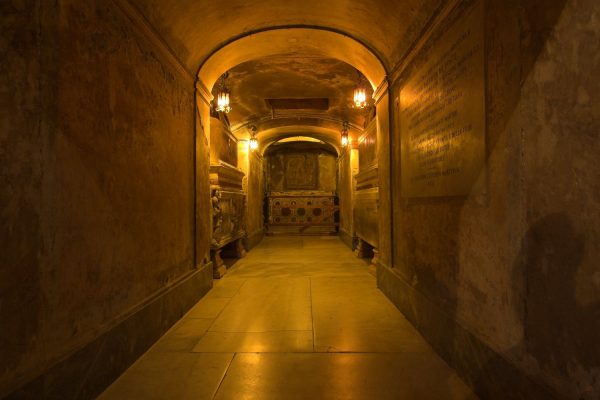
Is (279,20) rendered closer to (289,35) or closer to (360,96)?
(289,35)

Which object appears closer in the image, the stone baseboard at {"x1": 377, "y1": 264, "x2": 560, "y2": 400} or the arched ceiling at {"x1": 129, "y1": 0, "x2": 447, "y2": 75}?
the stone baseboard at {"x1": 377, "y1": 264, "x2": 560, "y2": 400}

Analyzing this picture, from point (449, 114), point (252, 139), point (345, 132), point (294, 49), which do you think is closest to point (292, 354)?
point (449, 114)

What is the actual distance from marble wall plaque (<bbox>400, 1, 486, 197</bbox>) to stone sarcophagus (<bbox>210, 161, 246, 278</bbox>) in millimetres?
3658

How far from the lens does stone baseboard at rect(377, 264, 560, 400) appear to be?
188 centimetres

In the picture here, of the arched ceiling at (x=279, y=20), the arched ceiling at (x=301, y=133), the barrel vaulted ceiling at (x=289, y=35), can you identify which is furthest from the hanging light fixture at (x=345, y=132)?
the arched ceiling at (x=279, y=20)

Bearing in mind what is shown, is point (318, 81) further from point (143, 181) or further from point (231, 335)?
point (231, 335)

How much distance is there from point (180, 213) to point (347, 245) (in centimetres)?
703

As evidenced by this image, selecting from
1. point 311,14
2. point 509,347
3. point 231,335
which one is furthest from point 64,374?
point 311,14

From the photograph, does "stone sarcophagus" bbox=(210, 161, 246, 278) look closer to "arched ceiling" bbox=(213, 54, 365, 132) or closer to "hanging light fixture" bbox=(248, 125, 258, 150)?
"arched ceiling" bbox=(213, 54, 365, 132)

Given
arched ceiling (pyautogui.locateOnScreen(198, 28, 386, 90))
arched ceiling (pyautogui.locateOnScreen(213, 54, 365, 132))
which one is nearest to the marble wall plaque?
arched ceiling (pyautogui.locateOnScreen(198, 28, 386, 90))

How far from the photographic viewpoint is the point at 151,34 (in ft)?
10.7

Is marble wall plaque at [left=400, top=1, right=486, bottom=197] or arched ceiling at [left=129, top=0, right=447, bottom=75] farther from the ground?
arched ceiling at [left=129, top=0, right=447, bottom=75]

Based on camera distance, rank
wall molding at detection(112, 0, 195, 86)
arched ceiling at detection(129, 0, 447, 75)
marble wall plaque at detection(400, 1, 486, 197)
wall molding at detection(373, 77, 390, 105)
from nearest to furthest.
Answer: marble wall plaque at detection(400, 1, 486, 197) → wall molding at detection(112, 0, 195, 86) → arched ceiling at detection(129, 0, 447, 75) → wall molding at detection(373, 77, 390, 105)

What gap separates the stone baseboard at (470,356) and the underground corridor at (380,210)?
2 cm
